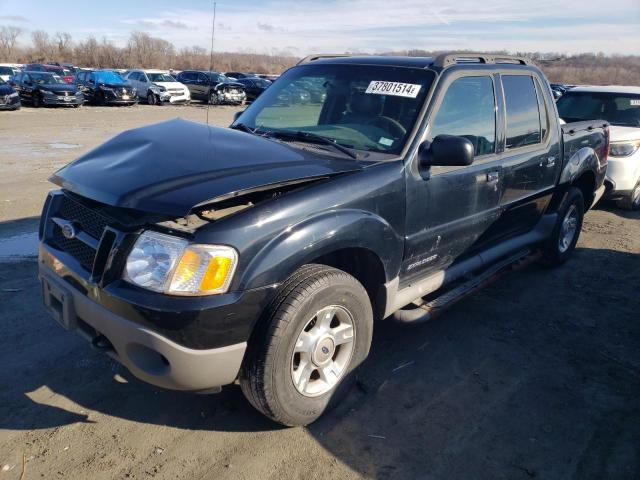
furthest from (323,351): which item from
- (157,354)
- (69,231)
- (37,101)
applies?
(37,101)

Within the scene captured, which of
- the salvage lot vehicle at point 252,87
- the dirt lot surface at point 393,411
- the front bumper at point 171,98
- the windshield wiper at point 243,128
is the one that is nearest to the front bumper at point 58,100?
the front bumper at point 171,98

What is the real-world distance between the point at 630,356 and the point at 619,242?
3.21m

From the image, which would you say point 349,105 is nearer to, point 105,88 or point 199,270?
point 199,270

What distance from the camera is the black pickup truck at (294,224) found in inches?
98.7

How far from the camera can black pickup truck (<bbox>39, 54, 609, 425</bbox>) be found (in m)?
2.51

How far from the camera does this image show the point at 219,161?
2.93 metres

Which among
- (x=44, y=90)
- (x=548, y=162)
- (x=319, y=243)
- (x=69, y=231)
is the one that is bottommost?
(x=44, y=90)

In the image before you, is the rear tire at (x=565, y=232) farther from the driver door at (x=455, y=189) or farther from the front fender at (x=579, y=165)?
the driver door at (x=455, y=189)

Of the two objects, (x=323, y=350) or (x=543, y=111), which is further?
(x=543, y=111)

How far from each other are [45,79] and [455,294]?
24.6 m

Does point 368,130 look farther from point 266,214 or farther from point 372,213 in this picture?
point 266,214

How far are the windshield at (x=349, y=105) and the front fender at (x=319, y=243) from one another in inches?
23.5

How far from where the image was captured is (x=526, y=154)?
14.8 feet

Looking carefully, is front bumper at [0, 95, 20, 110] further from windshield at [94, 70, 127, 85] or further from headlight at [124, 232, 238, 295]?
headlight at [124, 232, 238, 295]
